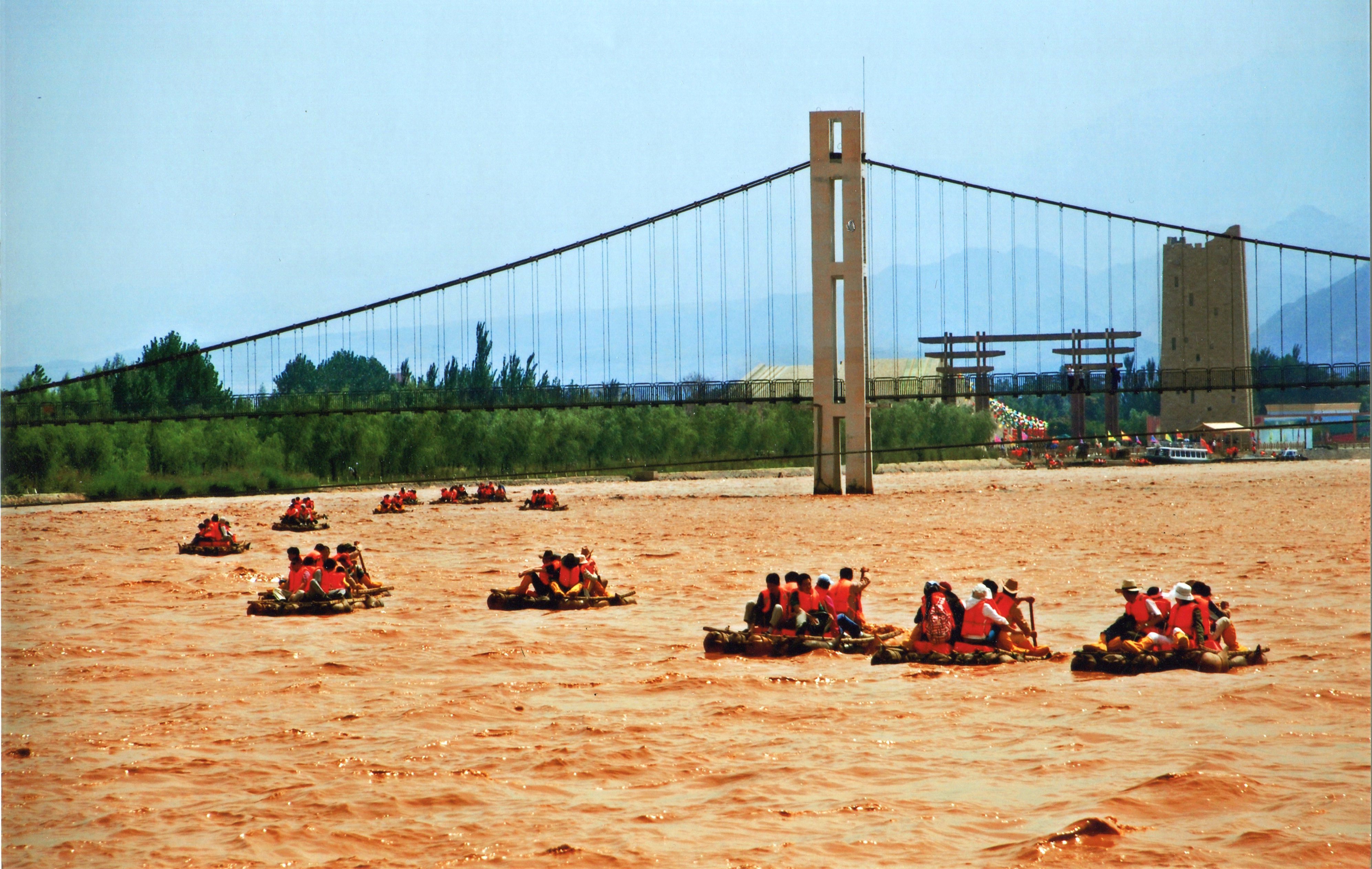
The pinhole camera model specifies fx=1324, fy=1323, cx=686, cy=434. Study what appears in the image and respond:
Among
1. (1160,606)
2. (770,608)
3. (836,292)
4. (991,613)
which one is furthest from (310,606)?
(836,292)

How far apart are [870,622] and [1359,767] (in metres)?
9.69

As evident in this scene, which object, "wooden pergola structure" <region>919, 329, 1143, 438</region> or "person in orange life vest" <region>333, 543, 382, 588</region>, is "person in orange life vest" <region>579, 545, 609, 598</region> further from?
"wooden pergola structure" <region>919, 329, 1143, 438</region>

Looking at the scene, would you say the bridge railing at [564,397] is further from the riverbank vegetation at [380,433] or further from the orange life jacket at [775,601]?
the orange life jacket at [775,601]

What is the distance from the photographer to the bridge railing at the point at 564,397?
3447 cm

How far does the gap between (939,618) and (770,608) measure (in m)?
2.55

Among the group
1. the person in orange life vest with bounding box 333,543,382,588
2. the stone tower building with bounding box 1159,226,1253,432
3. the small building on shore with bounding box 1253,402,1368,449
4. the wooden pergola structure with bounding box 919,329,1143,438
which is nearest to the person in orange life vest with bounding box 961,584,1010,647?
the small building on shore with bounding box 1253,402,1368,449

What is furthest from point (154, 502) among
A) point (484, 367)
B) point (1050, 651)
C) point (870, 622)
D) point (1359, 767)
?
point (1359, 767)

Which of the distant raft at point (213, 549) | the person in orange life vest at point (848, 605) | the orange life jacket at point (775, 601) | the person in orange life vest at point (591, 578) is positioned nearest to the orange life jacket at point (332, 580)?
the person in orange life vest at point (591, 578)

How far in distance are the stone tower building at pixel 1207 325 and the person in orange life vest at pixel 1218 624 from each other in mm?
3482

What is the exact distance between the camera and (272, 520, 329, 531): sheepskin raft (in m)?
41.1

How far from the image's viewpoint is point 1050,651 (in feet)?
52.3

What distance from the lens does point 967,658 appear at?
1523 centimetres

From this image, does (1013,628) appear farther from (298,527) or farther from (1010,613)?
(298,527)

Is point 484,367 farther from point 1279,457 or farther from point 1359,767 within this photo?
point 1359,767
